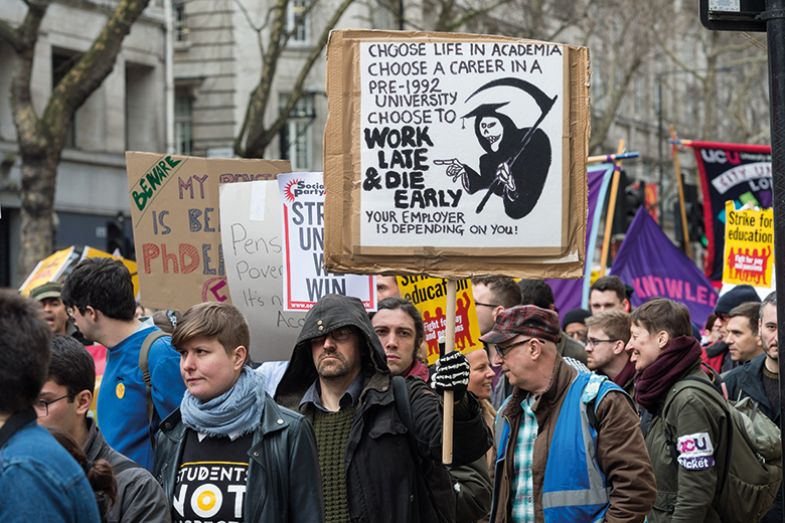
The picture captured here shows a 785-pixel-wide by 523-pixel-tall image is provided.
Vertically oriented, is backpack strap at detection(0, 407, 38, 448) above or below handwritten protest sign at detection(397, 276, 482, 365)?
below

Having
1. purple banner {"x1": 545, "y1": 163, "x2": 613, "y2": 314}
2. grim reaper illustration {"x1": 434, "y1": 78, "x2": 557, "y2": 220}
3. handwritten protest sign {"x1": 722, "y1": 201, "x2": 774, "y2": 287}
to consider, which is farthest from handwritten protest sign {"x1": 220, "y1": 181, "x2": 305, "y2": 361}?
handwritten protest sign {"x1": 722, "y1": 201, "x2": 774, "y2": 287}

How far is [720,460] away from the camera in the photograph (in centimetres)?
648

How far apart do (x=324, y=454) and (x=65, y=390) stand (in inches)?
52.8

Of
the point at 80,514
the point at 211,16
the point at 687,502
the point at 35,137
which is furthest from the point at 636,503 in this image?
the point at 211,16

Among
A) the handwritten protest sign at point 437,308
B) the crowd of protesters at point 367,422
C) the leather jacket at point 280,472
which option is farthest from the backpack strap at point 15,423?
the handwritten protest sign at point 437,308

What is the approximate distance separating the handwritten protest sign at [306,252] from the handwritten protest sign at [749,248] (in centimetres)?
626

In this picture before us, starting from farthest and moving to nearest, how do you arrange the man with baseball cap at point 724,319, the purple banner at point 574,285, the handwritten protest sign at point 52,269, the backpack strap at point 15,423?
the purple banner at point 574,285 < the handwritten protest sign at point 52,269 < the man with baseball cap at point 724,319 < the backpack strap at point 15,423

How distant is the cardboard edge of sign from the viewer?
5.95m

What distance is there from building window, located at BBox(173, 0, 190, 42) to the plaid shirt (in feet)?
109

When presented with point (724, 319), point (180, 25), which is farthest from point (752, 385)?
point (180, 25)

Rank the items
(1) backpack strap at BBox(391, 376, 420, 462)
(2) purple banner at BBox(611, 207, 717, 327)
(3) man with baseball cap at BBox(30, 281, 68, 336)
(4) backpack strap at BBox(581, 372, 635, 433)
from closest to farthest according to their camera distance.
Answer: (4) backpack strap at BBox(581, 372, 635, 433) → (1) backpack strap at BBox(391, 376, 420, 462) → (3) man with baseball cap at BBox(30, 281, 68, 336) → (2) purple banner at BBox(611, 207, 717, 327)

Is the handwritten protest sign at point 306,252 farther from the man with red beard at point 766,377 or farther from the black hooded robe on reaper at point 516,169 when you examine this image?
the man with red beard at point 766,377

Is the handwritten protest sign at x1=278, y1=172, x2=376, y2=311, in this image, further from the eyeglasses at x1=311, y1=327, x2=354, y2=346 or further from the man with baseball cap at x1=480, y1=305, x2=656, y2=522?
the man with baseball cap at x1=480, y1=305, x2=656, y2=522

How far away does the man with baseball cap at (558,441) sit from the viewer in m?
5.54
